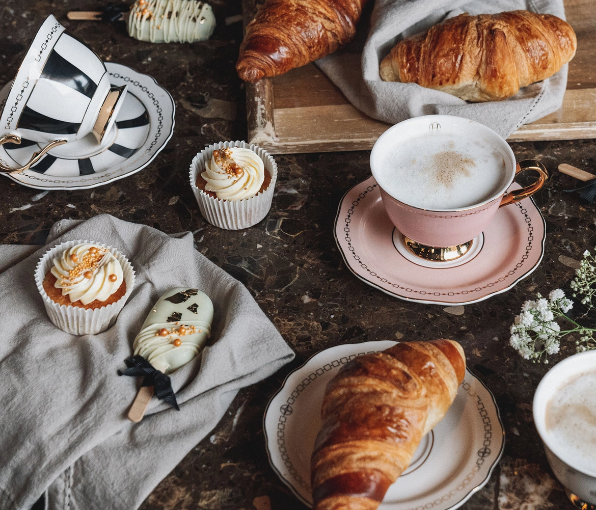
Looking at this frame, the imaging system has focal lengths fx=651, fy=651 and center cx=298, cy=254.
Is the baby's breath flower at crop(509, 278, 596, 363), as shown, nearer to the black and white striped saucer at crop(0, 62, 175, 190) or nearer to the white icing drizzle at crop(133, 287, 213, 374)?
the white icing drizzle at crop(133, 287, 213, 374)

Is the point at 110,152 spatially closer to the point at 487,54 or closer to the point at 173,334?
the point at 173,334

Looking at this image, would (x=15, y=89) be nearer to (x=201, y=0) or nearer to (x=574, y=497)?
(x=201, y=0)

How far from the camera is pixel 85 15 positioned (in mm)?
1781

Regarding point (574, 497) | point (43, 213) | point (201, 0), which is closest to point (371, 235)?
point (574, 497)

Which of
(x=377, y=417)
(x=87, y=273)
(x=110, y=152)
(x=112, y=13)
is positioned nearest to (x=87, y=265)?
(x=87, y=273)

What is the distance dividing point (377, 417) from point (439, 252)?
1.38ft

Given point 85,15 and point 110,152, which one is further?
point 85,15

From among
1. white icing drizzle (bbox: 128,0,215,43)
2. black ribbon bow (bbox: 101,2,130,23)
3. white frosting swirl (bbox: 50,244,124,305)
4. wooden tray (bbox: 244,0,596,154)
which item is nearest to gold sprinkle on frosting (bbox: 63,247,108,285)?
white frosting swirl (bbox: 50,244,124,305)

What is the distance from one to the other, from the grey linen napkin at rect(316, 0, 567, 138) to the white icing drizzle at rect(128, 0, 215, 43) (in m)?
0.36

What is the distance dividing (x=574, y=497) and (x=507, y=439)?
12cm

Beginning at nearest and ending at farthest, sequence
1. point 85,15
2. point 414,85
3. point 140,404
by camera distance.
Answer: point 140,404 < point 414,85 < point 85,15

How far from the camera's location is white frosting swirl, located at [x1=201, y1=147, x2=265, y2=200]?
3.90ft

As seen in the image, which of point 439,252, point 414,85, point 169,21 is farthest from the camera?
point 169,21

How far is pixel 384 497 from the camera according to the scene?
2.71 feet
